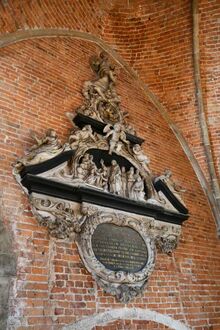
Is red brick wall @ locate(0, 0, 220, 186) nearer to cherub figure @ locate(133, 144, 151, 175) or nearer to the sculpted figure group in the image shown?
cherub figure @ locate(133, 144, 151, 175)

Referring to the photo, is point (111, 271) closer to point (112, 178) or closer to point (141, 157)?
point (112, 178)

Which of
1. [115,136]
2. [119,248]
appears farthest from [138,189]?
[119,248]

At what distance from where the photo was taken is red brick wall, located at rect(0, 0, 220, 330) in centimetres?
403

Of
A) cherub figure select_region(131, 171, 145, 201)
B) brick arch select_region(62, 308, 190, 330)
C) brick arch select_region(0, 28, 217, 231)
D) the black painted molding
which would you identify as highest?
brick arch select_region(0, 28, 217, 231)

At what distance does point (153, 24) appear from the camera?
276 inches

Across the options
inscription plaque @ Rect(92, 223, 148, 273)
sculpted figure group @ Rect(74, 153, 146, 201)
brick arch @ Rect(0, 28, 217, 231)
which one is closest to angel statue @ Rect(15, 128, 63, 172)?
sculpted figure group @ Rect(74, 153, 146, 201)

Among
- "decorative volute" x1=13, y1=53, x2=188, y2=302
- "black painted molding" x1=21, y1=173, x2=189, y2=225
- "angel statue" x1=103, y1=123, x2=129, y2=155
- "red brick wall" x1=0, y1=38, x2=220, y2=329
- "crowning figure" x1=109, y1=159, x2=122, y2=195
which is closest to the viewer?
"red brick wall" x1=0, y1=38, x2=220, y2=329

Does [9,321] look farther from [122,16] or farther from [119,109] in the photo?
[122,16]

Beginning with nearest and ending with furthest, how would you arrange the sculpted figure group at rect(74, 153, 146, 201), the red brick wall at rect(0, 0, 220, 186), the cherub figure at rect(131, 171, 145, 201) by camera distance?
the sculpted figure group at rect(74, 153, 146, 201) < the cherub figure at rect(131, 171, 145, 201) < the red brick wall at rect(0, 0, 220, 186)

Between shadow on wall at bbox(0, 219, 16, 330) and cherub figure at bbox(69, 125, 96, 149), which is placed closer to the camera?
shadow on wall at bbox(0, 219, 16, 330)

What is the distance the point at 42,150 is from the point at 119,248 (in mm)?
1636

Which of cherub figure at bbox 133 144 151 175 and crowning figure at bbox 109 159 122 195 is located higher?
cherub figure at bbox 133 144 151 175

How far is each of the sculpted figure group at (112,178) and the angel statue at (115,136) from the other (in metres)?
0.23

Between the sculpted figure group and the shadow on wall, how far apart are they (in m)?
1.25
